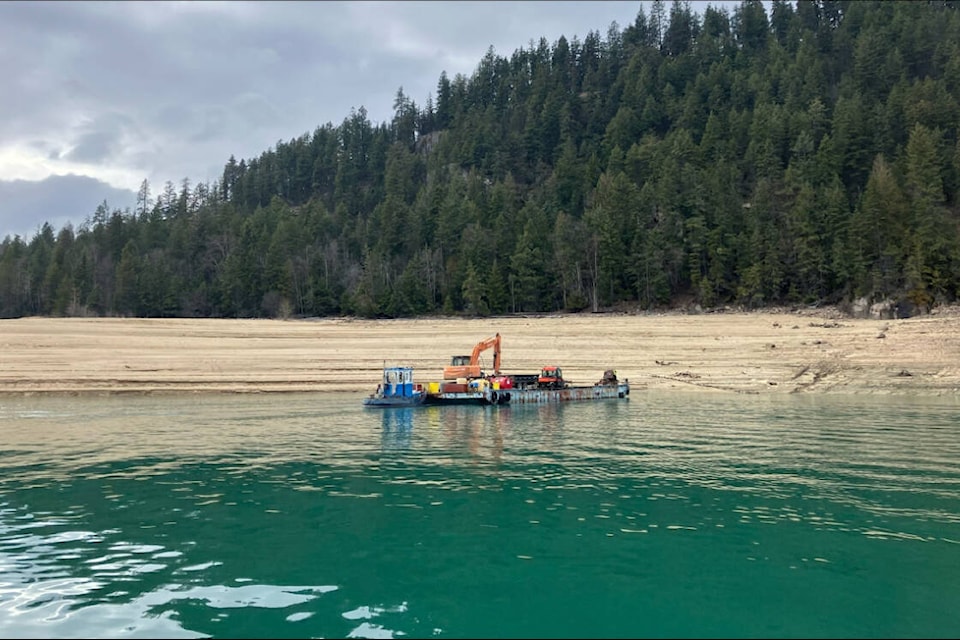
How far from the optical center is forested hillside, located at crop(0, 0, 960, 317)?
68750 mm

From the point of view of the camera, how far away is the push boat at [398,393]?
3953 cm

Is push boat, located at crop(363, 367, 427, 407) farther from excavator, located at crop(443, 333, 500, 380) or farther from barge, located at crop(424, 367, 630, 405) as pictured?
excavator, located at crop(443, 333, 500, 380)

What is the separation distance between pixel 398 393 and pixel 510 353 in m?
14.9

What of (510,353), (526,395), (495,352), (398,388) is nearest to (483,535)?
(398,388)

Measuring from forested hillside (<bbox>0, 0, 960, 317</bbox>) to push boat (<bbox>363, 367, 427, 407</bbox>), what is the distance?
119 feet

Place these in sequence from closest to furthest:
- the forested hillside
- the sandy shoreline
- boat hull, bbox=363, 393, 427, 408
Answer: boat hull, bbox=363, 393, 427, 408, the sandy shoreline, the forested hillside

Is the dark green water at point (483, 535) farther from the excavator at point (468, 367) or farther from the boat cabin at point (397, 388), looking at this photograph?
the excavator at point (468, 367)

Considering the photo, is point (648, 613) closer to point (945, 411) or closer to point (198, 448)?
point (198, 448)

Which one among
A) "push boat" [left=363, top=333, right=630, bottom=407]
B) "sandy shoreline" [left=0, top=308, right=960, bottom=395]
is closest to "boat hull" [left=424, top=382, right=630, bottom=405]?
"push boat" [left=363, top=333, right=630, bottom=407]

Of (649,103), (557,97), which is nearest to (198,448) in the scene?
(649,103)

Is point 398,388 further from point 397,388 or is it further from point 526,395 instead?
point 526,395

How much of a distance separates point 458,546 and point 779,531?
628cm

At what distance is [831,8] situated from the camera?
430 feet

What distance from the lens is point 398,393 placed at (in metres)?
41.2
